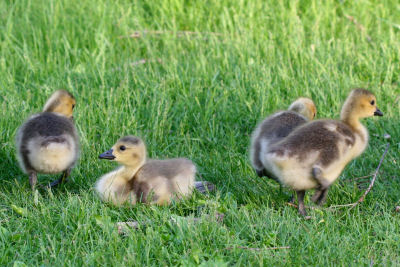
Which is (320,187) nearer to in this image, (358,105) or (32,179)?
(358,105)

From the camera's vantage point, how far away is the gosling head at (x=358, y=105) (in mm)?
5156

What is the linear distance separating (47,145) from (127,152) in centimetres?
62

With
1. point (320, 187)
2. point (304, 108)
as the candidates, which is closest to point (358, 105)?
point (304, 108)

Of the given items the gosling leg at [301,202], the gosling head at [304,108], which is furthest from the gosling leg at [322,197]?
the gosling head at [304,108]

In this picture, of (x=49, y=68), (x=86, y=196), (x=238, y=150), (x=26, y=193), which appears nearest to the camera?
(x=86, y=196)

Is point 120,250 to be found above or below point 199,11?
below

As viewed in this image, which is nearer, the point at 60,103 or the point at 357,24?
the point at 60,103

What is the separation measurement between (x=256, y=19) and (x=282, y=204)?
12.4ft

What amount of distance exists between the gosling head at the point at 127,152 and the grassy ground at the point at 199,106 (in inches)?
13.4

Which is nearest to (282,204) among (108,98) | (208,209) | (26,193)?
(208,209)

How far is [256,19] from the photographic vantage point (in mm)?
8539

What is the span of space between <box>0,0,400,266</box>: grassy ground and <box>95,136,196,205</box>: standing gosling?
0.11 m

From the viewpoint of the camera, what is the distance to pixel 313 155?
4.75 m

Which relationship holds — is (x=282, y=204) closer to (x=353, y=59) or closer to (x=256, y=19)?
(x=353, y=59)
